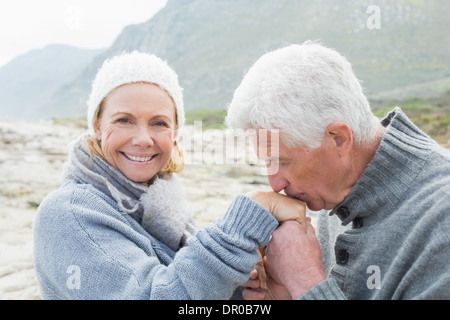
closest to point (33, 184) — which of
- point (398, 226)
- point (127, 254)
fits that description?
point (127, 254)

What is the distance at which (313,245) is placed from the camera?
2230 millimetres

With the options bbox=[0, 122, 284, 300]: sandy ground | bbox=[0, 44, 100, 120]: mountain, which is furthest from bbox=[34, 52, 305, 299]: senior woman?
bbox=[0, 44, 100, 120]: mountain

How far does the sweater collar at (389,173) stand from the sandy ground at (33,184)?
3.31 m

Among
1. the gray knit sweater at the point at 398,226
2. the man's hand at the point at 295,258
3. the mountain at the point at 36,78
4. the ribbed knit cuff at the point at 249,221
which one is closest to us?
the gray knit sweater at the point at 398,226

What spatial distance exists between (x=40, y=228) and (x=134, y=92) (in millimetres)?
854

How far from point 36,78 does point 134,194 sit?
18995 centimetres

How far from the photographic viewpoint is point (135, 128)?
8.41ft

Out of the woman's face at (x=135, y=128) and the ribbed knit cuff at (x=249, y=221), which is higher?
the woman's face at (x=135, y=128)

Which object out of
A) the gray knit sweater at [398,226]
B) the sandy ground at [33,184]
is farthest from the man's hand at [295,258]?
the sandy ground at [33,184]

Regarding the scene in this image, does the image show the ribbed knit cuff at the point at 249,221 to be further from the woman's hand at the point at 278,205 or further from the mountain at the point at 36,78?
the mountain at the point at 36,78

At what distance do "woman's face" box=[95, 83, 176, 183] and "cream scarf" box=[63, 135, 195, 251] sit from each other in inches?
2.6

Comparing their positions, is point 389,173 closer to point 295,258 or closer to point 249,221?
point 295,258

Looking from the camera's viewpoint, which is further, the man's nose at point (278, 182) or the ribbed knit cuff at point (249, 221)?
the man's nose at point (278, 182)

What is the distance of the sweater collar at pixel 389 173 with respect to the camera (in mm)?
2127
